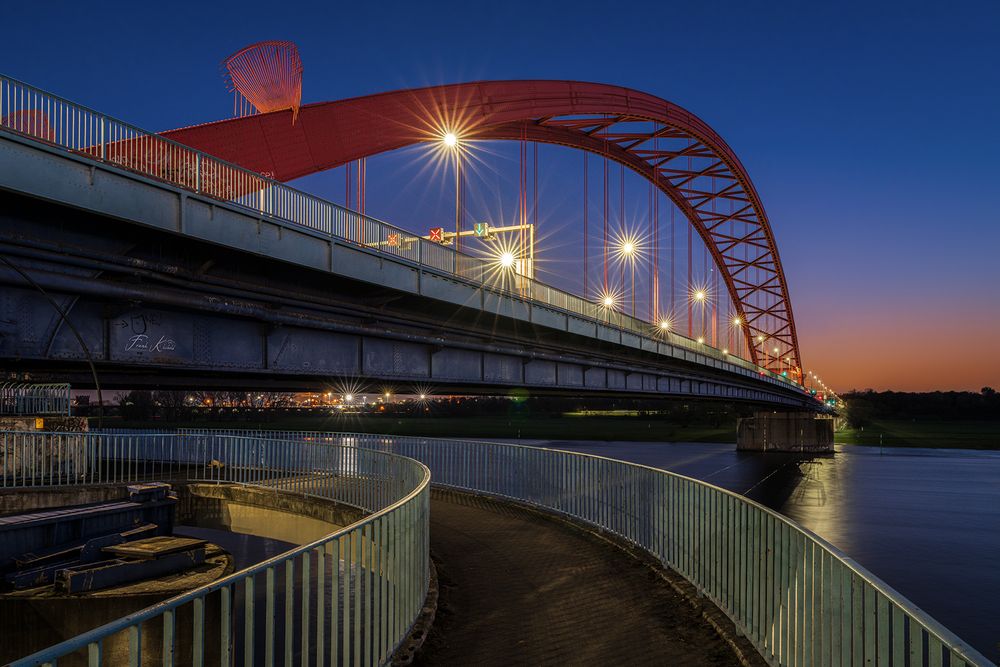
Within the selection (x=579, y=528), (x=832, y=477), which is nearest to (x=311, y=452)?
(x=579, y=528)

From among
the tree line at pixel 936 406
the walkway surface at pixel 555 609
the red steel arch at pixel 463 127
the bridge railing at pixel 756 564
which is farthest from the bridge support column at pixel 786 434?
the tree line at pixel 936 406

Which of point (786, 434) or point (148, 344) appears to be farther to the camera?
point (786, 434)

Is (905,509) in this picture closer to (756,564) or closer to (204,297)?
(756,564)

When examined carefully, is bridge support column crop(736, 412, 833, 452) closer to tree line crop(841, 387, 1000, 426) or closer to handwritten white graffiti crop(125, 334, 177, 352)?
handwritten white graffiti crop(125, 334, 177, 352)

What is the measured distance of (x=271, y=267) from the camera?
45.2ft

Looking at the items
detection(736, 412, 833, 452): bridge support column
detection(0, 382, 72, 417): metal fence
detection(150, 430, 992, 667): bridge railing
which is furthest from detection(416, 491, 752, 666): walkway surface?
detection(736, 412, 833, 452): bridge support column

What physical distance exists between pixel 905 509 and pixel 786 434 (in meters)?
36.9

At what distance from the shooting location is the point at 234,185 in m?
13.7

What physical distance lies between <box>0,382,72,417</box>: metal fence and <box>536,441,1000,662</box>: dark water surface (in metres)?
24.3

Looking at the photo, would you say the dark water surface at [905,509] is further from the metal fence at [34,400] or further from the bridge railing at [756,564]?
the metal fence at [34,400]

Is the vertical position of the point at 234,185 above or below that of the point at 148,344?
above

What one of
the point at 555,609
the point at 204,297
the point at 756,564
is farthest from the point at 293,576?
the point at 204,297

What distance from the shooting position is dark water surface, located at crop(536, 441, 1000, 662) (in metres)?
13.5

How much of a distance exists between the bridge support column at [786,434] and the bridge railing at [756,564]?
165 ft
